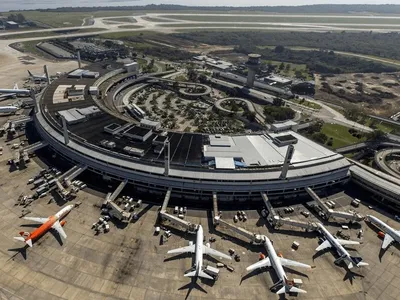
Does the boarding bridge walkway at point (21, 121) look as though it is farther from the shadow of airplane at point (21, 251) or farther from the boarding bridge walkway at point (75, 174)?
the shadow of airplane at point (21, 251)

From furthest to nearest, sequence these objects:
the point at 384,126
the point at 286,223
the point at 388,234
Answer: the point at 384,126, the point at 286,223, the point at 388,234

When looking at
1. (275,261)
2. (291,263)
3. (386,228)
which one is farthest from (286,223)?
(386,228)

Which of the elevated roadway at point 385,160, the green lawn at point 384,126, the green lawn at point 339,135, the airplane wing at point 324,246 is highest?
the elevated roadway at point 385,160

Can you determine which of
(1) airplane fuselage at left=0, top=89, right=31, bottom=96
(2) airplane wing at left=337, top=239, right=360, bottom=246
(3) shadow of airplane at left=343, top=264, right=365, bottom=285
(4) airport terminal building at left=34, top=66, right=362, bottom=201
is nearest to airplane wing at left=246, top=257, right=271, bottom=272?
(3) shadow of airplane at left=343, top=264, right=365, bottom=285

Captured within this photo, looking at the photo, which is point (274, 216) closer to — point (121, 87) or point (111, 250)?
point (111, 250)

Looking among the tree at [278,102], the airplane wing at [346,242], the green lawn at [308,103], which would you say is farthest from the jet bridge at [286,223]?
the green lawn at [308,103]

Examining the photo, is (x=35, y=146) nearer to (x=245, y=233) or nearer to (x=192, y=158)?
(x=192, y=158)

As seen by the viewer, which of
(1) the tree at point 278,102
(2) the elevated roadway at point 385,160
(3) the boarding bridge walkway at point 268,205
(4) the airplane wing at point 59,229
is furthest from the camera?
(1) the tree at point 278,102
